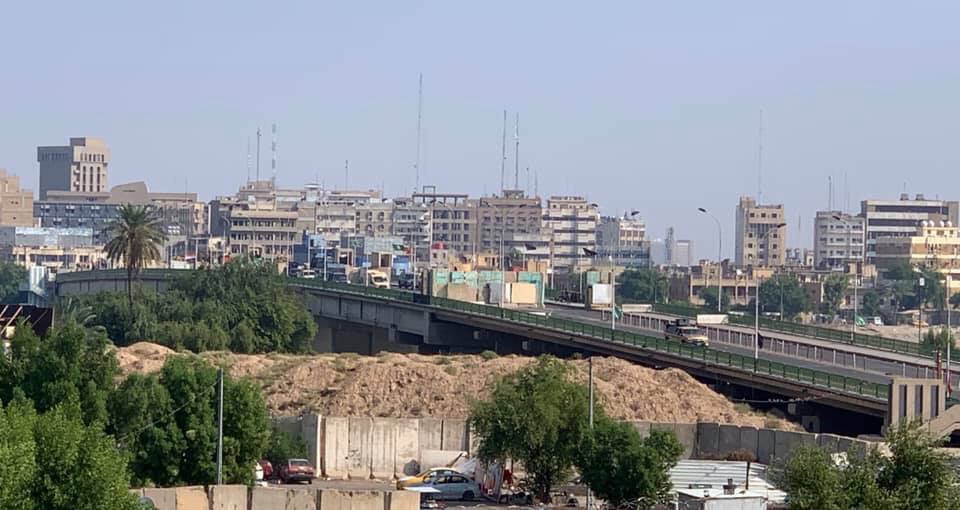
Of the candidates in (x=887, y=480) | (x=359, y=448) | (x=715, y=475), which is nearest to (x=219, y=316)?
(x=359, y=448)

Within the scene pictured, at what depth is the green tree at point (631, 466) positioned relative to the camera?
180 feet

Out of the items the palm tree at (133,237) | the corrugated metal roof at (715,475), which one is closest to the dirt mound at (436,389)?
the corrugated metal roof at (715,475)

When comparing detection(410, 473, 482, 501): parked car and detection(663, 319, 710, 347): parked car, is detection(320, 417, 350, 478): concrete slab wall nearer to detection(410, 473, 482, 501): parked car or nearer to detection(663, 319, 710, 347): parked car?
detection(410, 473, 482, 501): parked car

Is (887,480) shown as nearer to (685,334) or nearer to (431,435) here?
(431,435)

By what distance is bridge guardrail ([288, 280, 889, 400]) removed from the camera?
75.2 metres

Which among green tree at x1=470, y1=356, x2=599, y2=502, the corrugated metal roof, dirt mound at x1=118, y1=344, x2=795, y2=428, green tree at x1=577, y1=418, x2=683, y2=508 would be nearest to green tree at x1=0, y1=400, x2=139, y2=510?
green tree at x1=577, y1=418, x2=683, y2=508

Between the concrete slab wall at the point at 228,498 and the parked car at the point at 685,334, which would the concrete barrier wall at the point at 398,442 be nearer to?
the concrete slab wall at the point at 228,498

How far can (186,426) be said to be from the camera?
59.1 m

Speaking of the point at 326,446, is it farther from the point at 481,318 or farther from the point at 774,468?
the point at 481,318

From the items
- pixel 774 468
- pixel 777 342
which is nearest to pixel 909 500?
pixel 774 468

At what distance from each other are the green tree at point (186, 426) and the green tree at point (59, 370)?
1180mm

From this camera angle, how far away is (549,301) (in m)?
164

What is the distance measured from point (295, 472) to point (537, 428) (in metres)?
7.67

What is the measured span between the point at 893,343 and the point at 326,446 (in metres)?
48.1
